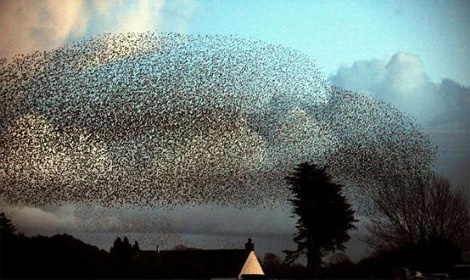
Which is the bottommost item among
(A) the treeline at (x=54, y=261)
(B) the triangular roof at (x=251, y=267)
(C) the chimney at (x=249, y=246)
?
(A) the treeline at (x=54, y=261)

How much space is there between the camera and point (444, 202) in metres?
46.8

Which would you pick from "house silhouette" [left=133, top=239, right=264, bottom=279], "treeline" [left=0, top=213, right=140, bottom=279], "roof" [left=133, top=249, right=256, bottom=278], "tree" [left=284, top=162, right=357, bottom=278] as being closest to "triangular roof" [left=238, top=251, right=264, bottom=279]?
"house silhouette" [left=133, top=239, right=264, bottom=279]

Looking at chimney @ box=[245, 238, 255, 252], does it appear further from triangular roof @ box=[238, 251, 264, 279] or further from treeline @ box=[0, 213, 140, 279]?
treeline @ box=[0, 213, 140, 279]

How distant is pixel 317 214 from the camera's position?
43469 millimetres

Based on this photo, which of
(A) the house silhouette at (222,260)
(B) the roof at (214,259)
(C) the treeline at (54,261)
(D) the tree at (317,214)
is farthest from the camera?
(B) the roof at (214,259)

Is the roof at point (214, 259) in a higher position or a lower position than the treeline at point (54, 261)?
higher

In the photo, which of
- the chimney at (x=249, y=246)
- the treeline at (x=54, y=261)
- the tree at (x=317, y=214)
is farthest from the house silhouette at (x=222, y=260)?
the treeline at (x=54, y=261)

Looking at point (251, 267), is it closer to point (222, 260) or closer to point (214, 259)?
point (222, 260)

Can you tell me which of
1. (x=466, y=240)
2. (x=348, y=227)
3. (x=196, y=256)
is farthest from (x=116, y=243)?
(x=466, y=240)

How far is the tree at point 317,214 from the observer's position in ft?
142

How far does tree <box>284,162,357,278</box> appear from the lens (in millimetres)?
43156

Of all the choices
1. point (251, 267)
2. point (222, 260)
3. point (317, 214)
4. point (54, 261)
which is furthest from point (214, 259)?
point (54, 261)

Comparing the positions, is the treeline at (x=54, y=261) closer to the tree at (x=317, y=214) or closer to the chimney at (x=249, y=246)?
the tree at (x=317, y=214)

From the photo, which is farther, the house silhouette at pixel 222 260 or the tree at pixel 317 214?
the house silhouette at pixel 222 260
